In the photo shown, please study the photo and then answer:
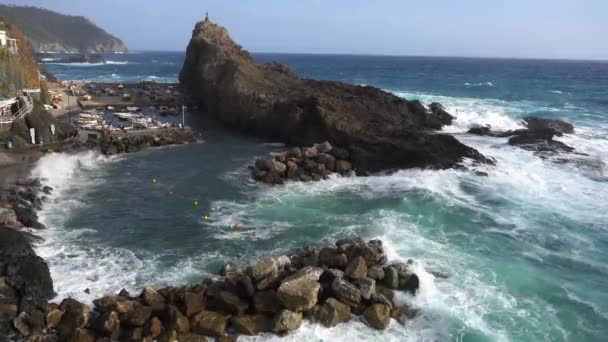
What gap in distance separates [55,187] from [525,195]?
2837 centimetres

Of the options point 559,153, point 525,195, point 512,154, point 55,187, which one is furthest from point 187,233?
point 559,153

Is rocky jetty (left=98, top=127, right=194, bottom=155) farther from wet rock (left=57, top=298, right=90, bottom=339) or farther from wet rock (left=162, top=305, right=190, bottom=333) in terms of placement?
wet rock (left=162, top=305, right=190, bottom=333)

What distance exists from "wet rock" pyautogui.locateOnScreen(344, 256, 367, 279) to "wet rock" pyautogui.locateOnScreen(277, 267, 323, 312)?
169 centimetres

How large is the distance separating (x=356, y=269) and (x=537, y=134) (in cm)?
3263

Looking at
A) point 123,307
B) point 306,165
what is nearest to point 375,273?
point 123,307

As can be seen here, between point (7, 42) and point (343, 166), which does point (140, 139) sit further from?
point (343, 166)

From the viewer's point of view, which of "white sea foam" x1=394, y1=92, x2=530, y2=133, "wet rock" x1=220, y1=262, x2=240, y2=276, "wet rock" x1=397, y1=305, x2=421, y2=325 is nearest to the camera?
"wet rock" x1=397, y1=305, x2=421, y2=325

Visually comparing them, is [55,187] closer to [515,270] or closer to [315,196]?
[315,196]

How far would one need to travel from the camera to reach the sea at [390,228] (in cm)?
1740

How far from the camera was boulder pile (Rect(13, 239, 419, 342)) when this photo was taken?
15617 millimetres

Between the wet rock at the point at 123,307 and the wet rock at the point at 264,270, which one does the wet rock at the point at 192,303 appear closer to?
the wet rock at the point at 123,307

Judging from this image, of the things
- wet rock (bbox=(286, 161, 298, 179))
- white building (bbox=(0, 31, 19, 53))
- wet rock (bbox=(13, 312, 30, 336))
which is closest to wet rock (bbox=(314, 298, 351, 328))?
wet rock (bbox=(13, 312, 30, 336))

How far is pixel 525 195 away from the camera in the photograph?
3014 cm

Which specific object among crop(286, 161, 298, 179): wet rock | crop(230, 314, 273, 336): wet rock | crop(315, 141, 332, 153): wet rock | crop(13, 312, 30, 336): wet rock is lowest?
crop(13, 312, 30, 336): wet rock
